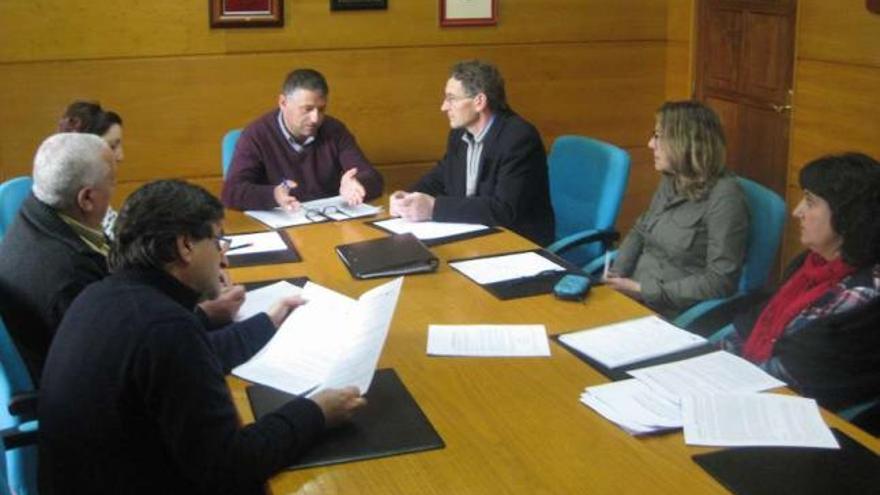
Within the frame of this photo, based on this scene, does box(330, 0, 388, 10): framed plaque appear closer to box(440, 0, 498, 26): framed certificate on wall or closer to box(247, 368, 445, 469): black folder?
box(440, 0, 498, 26): framed certificate on wall

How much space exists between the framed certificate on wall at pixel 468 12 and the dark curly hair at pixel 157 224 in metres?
3.02

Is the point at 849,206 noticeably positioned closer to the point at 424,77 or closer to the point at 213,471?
the point at 213,471

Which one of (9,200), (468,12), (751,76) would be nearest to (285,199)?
(9,200)

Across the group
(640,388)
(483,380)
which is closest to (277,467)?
(483,380)

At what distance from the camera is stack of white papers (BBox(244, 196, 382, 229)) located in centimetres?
357

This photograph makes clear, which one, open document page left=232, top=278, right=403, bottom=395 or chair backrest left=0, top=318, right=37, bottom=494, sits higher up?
open document page left=232, top=278, right=403, bottom=395

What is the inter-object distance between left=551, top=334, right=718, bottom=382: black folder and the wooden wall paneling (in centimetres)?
269

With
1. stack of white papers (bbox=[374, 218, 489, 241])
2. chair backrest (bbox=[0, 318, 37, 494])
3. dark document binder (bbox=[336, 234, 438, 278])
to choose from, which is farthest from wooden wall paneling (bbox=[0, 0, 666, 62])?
chair backrest (bbox=[0, 318, 37, 494])

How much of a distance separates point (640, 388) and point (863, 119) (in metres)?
2.37

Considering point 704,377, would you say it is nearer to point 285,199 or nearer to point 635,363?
point 635,363

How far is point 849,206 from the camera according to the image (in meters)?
2.50

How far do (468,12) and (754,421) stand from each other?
326cm

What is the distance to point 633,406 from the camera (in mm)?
1993

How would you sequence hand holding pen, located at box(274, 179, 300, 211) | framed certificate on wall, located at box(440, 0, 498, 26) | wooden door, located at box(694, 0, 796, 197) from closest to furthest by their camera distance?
1. hand holding pen, located at box(274, 179, 300, 211)
2. wooden door, located at box(694, 0, 796, 197)
3. framed certificate on wall, located at box(440, 0, 498, 26)
